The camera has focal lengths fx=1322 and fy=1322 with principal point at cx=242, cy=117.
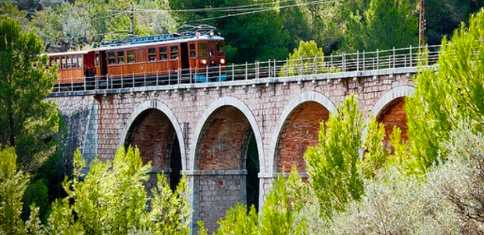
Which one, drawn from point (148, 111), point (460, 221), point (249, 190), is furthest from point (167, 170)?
point (460, 221)

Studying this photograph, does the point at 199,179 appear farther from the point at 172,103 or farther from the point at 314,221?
the point at 314,221

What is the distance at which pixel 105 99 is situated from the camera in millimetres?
57750

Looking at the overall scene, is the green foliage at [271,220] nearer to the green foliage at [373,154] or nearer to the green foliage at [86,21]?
the green foliage at [373,154]

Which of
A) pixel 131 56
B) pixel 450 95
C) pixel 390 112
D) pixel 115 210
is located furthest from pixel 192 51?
pixel 450 95

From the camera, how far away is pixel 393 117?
40938 mm

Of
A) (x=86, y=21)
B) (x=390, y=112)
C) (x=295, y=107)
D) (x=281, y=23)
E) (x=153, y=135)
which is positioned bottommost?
(x=390, y=112)

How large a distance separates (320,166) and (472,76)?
5017mm

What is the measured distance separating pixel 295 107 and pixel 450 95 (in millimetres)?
14178

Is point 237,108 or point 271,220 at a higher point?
point 237,108

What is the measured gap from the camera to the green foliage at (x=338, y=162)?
110 ft

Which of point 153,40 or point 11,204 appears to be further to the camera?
point 153,40

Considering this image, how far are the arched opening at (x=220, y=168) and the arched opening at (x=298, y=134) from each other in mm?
5264

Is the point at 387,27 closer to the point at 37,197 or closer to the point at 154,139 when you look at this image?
the point at 154,139

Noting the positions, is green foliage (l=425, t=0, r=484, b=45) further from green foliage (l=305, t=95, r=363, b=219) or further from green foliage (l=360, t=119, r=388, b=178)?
green foliage (l=360, t=119, r=388, b=178)
